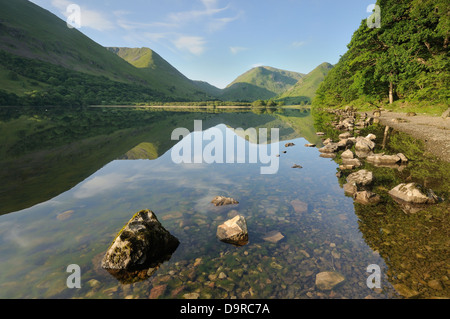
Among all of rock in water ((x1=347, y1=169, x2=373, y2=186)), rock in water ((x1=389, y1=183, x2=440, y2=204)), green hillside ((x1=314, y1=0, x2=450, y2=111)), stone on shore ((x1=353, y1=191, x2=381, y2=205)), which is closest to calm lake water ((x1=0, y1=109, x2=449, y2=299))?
stone on shore ((x1=353, y1=191, x2=381, y2=205))

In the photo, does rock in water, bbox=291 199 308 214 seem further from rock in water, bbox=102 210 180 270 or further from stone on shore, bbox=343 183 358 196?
rock in water, bbox=102 210 180 270

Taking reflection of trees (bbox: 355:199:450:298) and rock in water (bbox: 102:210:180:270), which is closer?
reflection of trees (bbox: 355:199:450:298)

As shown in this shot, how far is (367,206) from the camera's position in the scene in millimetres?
9781

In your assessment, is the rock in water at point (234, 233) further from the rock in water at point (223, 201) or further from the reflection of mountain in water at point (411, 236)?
the reflection of mountain in water at point (411, 236)

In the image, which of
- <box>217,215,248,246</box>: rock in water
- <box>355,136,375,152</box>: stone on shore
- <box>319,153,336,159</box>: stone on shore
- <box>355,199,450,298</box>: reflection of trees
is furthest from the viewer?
<box>319,153,336,159</box>: stone on shore

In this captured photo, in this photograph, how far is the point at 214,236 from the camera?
793cm

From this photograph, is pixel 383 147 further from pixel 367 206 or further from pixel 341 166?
pixel 367 206

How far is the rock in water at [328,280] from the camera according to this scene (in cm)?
554

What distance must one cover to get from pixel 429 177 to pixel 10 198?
24.3 metres

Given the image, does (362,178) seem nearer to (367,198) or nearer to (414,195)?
(367,198)

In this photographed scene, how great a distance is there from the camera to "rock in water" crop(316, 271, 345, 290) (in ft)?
18.2

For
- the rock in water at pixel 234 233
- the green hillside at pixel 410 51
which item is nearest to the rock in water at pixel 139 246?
the rock in water at pixel 234 233

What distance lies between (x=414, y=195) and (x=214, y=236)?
31.9ft

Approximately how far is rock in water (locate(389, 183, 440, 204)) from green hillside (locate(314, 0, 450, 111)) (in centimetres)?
3903
